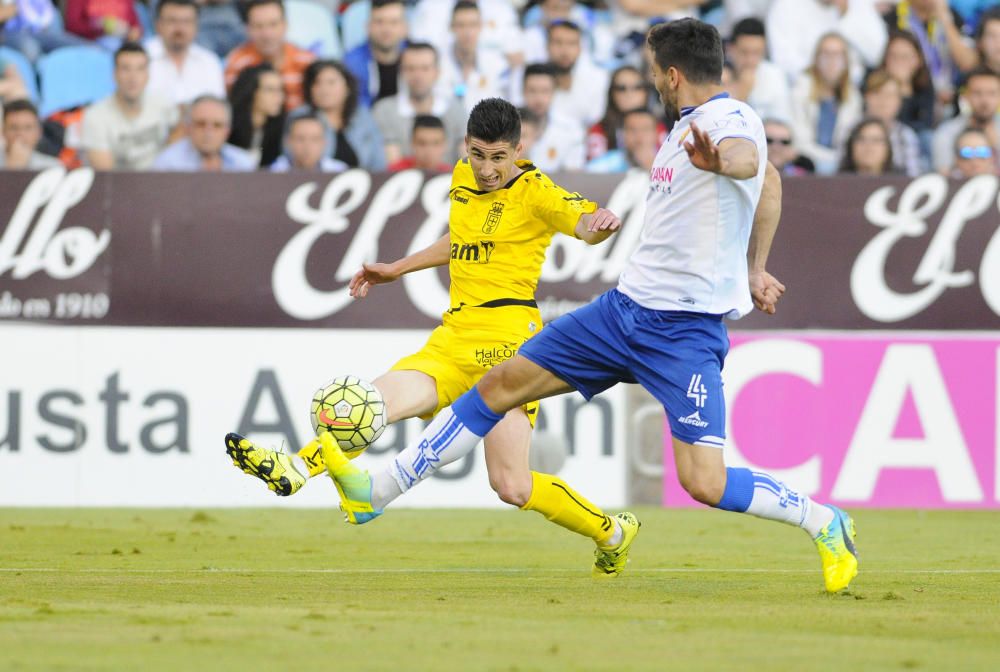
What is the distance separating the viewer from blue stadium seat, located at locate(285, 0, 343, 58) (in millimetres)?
16328

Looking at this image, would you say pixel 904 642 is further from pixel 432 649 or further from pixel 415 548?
pixel 415 548

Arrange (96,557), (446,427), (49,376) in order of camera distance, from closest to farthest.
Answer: (446,427) < (96,557) < (49,376)

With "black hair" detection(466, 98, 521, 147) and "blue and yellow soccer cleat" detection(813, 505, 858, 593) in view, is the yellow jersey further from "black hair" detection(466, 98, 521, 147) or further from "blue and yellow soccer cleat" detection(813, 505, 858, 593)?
"blue and yellow soccer cleat" detection(813, 505, 858, 593)

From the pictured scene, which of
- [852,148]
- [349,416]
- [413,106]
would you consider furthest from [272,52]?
[349,416]

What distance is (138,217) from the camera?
1344 centimetres

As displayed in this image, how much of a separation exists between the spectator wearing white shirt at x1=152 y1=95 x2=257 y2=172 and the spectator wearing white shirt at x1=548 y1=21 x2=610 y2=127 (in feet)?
10.2

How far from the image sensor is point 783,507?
7.49 meters

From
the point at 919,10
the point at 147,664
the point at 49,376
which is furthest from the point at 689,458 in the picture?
the point at 919,10

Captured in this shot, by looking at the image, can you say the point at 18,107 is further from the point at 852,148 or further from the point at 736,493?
the point at 736,493

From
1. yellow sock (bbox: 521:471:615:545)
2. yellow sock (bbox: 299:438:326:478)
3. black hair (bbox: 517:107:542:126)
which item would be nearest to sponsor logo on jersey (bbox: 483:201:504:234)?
yellow sock (bbox: 521:471:615:545)

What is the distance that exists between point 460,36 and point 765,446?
493 cm

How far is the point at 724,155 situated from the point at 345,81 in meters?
8.28

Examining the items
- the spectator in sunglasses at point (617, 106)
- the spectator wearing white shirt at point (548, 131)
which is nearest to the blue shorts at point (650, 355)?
the spectator wearing white shirt at point (548, 131)

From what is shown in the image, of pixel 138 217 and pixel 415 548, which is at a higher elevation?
pixel 138 217
